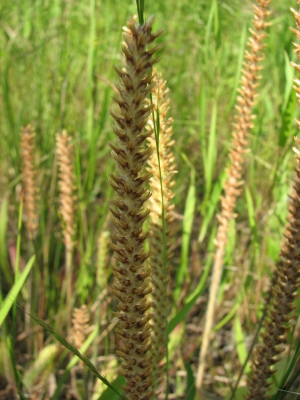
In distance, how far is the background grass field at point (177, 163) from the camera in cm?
135

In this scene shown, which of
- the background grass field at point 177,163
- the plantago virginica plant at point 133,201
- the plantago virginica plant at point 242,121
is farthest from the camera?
the background grass field at point 177,163

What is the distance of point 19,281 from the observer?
0.92 meters

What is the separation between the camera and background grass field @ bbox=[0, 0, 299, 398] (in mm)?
1346

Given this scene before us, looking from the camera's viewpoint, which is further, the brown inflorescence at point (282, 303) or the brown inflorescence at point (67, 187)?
the brown inflorescence at point (67, 187)

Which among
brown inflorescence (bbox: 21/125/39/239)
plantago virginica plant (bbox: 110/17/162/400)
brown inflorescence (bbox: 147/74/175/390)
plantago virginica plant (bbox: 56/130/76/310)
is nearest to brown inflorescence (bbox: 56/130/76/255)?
plantago virginica plant (bbox: 56/130/76/310)

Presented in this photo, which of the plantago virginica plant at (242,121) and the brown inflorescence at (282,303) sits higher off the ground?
the plantago virginica plant at (242,121)

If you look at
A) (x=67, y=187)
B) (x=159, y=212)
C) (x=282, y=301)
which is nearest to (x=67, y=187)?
(x=67, y=187)

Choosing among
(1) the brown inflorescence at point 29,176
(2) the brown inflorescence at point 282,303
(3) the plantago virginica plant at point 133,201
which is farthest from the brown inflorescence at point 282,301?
(1) the brown inflorescence at point 29,176

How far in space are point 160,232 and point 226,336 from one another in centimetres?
126

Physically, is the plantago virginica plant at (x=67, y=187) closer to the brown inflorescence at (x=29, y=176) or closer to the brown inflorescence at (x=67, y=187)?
the brown inflorescence at (x=67, y=187)

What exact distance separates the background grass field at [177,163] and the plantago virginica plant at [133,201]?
33 cm

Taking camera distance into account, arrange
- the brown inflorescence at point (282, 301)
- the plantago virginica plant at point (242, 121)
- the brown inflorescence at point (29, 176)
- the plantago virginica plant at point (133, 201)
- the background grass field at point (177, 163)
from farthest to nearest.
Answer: the brown inflorescence at point (29, 176)
the background grass field at point (177, 163)
the plantago virginica plant at point (242, 121)
the brown inflorescence at point (282, 301)
the plantago virginica plant at point (133, 201)

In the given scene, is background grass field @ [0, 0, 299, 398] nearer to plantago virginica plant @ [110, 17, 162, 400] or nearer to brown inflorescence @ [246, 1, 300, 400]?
brown inflorescence @ [246, 1, 300, 400]

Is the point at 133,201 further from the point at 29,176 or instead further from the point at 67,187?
the point at 29,176
